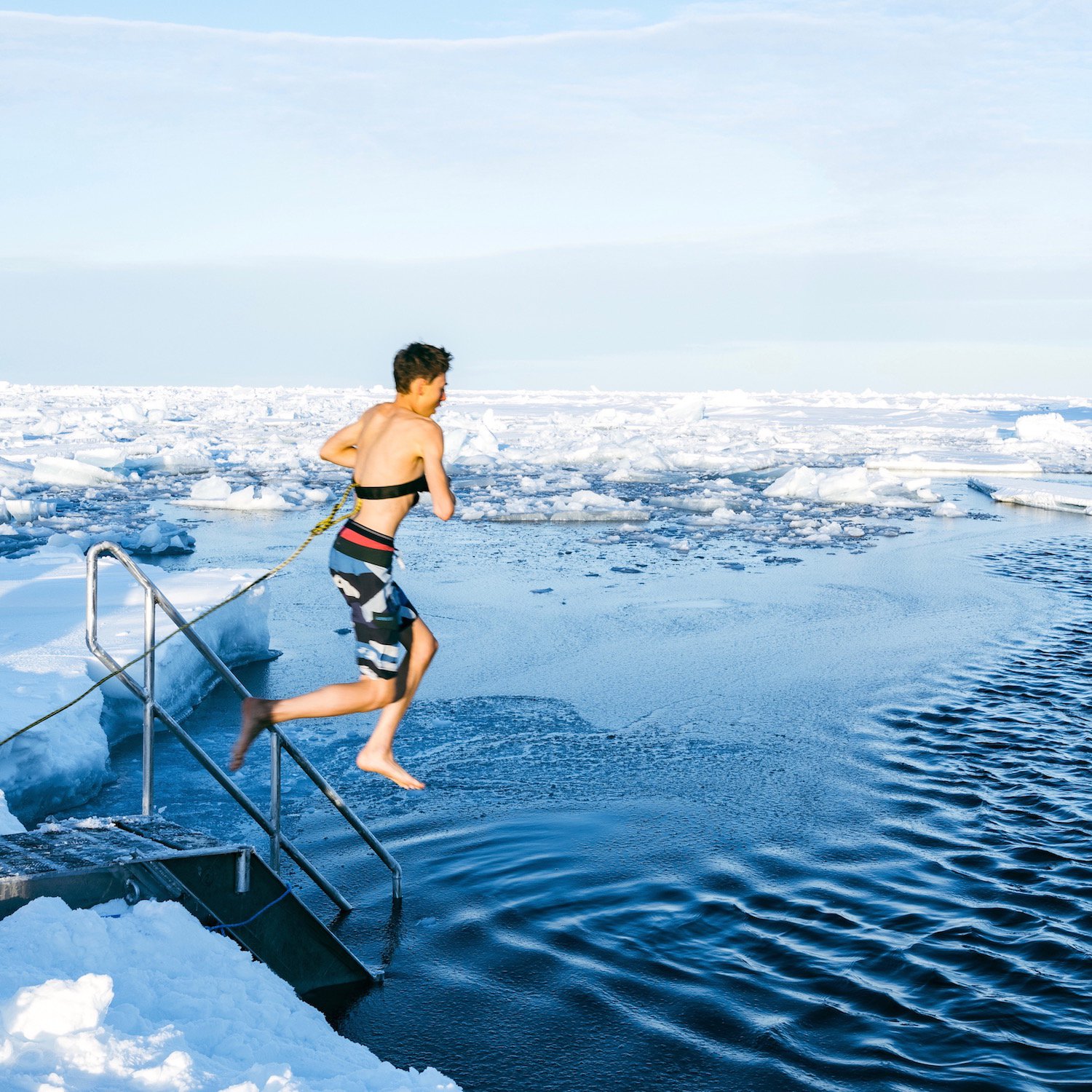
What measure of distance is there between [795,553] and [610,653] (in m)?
7.45

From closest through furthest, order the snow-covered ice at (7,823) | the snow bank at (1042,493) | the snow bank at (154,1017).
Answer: the snow bank at (154,1017) → the snow-covered ice at (7,823) → the snow bank at (1042,493)

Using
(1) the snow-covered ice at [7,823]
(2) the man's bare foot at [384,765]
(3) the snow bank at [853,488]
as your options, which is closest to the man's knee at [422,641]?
(2) the man's bare foot at [384,765]

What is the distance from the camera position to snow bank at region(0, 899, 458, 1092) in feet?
9.57

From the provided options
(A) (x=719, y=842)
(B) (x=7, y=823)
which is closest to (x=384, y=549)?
(B) (x=7, y=823)

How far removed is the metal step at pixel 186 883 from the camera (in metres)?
3.71

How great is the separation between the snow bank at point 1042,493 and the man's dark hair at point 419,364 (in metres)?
22.6

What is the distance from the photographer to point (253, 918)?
438 centimetres

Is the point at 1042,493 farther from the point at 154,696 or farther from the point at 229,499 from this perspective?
the point at 154,696

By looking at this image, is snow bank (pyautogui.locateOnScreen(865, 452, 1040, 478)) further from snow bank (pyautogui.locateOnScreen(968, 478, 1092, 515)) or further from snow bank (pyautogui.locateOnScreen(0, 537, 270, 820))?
snow bank (pyautogui.locateOnScreen(0, 537, 270, 820))

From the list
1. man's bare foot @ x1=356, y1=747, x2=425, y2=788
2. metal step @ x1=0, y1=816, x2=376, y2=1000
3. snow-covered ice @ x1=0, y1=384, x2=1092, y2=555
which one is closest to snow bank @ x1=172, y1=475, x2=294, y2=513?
snow-covered ice @ x1=0, y1=384, x2=1092, y2=555

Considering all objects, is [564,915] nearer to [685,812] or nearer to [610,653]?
[685,812]

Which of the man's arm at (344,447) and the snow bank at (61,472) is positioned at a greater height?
the man's arm at (344,447)

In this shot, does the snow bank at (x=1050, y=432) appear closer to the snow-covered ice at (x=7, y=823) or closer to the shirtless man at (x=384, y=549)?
the snow-covered ice at (x=7, y=823)

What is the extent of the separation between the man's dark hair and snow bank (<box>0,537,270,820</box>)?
12.9 feet
